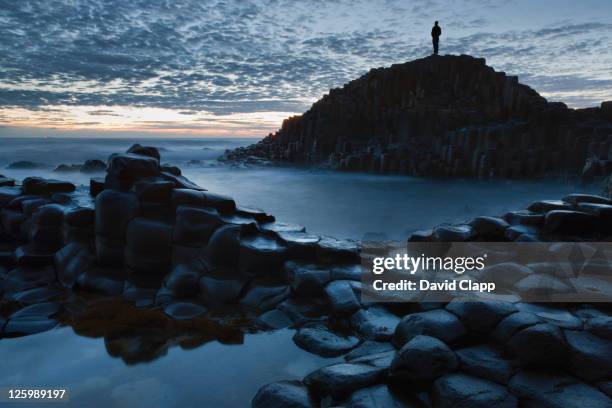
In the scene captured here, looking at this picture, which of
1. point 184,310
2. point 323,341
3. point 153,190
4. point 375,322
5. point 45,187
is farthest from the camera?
point 45,187

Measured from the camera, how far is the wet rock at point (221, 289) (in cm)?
580

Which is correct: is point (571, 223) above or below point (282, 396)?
above

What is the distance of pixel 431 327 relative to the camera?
13.6 feet

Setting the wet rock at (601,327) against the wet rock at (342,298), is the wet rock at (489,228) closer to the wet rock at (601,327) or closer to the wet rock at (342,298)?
the wet rock at (342,298)

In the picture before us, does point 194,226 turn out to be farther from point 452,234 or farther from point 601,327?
point 601,327

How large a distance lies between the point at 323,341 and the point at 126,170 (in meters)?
4.41

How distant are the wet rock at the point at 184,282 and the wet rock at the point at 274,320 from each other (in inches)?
47.5

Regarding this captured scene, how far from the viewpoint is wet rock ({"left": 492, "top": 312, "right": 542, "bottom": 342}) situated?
3779 millimetres

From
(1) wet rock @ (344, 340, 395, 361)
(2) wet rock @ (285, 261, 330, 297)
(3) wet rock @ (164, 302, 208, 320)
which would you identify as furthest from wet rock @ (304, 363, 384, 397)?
(3) wet rock @ (164, 302, 208, 320)

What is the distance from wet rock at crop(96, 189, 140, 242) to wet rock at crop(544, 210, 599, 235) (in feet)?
22.1

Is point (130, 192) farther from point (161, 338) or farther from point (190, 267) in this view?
point (161, 338)

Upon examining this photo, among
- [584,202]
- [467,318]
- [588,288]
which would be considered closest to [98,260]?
[467,318]

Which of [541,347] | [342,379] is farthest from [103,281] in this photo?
[541,347]

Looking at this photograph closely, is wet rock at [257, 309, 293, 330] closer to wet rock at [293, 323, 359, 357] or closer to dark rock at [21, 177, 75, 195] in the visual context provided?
wet rock at [293, 323, 359, 357]
